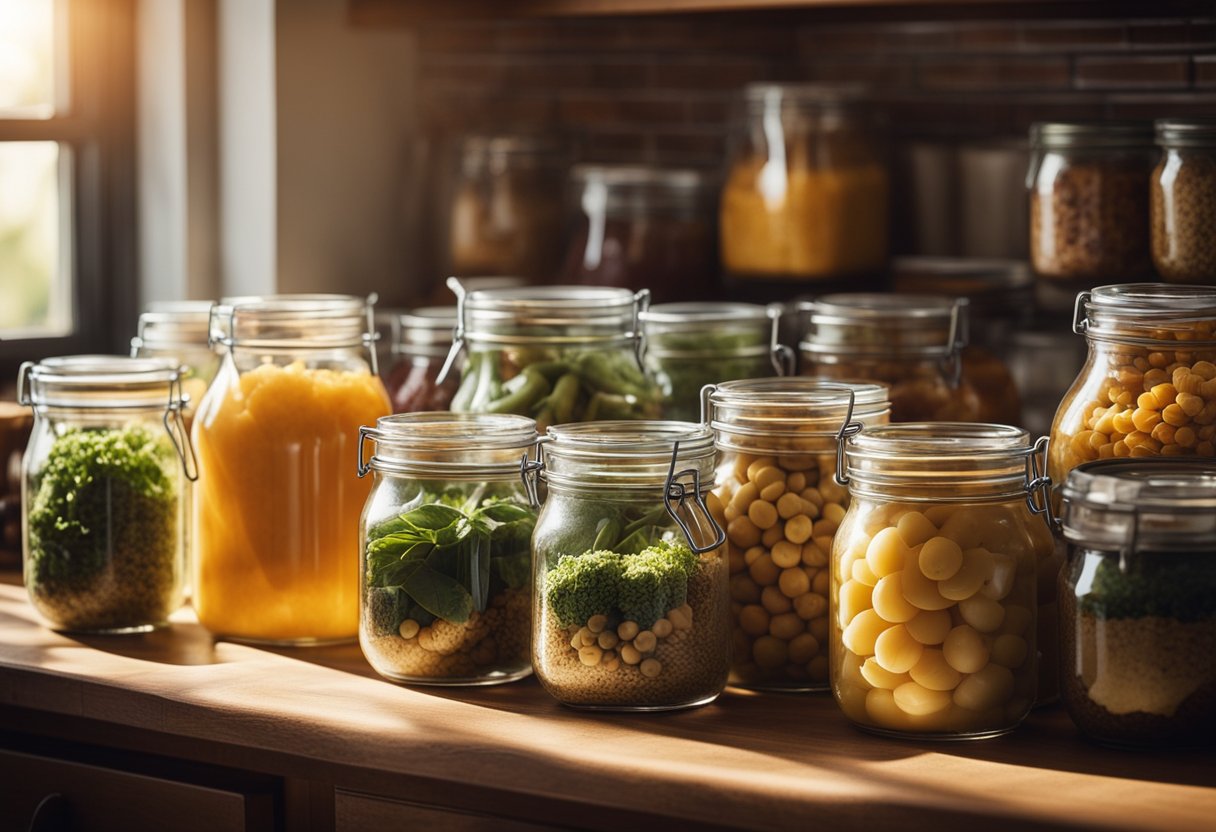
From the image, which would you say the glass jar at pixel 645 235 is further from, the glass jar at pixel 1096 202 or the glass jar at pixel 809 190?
the glass jar at pixel 1096 202

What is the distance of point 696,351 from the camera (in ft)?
Result: 5.05

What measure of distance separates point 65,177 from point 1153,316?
1294mm

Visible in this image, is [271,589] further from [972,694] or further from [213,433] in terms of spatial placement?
[972,694]

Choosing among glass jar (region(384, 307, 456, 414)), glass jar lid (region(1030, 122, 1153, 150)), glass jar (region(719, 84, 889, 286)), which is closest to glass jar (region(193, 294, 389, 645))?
glass jar (region(384, 307, 456, 414))

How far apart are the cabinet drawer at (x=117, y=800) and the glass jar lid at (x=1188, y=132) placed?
0.89 meters

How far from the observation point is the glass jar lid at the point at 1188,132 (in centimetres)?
133

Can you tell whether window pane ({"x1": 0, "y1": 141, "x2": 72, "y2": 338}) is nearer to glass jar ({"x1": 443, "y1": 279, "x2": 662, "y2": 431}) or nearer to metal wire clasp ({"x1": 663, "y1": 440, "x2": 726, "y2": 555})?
glass jar ({"x1": 443, "y1": 279, "x2": 662, "y2": 431})

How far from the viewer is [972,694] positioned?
3.73ft

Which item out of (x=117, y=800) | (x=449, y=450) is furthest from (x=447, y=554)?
(x=117, y=800)

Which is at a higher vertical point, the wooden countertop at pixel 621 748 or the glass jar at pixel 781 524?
the glass jar at pixel 781 524

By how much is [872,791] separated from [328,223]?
117 cm

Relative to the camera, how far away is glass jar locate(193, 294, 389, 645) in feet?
4.59

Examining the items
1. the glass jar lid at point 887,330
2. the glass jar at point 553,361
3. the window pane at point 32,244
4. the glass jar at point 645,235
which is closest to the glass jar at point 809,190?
the glass jar at point 645,235

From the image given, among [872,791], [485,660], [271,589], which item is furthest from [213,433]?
[872,791]
